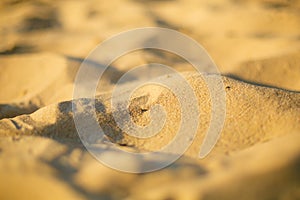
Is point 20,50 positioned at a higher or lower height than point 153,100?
higher

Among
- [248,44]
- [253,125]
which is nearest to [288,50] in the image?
[248,44]

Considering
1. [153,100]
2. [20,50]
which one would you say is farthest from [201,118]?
[20,50]

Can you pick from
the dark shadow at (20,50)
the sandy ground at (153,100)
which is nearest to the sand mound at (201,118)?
the sandy ground at (153,100)

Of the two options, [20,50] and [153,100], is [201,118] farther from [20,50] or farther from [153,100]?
[20,50]

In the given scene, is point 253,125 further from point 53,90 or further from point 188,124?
point 53,90

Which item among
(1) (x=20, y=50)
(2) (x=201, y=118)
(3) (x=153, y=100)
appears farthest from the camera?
(1) (x=20, y=50)

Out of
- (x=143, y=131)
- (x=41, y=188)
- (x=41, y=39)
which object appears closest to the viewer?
(x=41, y=188)

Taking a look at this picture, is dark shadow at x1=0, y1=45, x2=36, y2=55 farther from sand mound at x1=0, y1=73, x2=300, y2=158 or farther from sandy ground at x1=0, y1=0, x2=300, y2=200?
sand mound at x1=0, y1=73, x2=300, y2=158

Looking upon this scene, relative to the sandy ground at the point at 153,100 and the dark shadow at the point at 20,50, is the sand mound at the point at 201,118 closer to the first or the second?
the sandy ground at the point at 153,100
